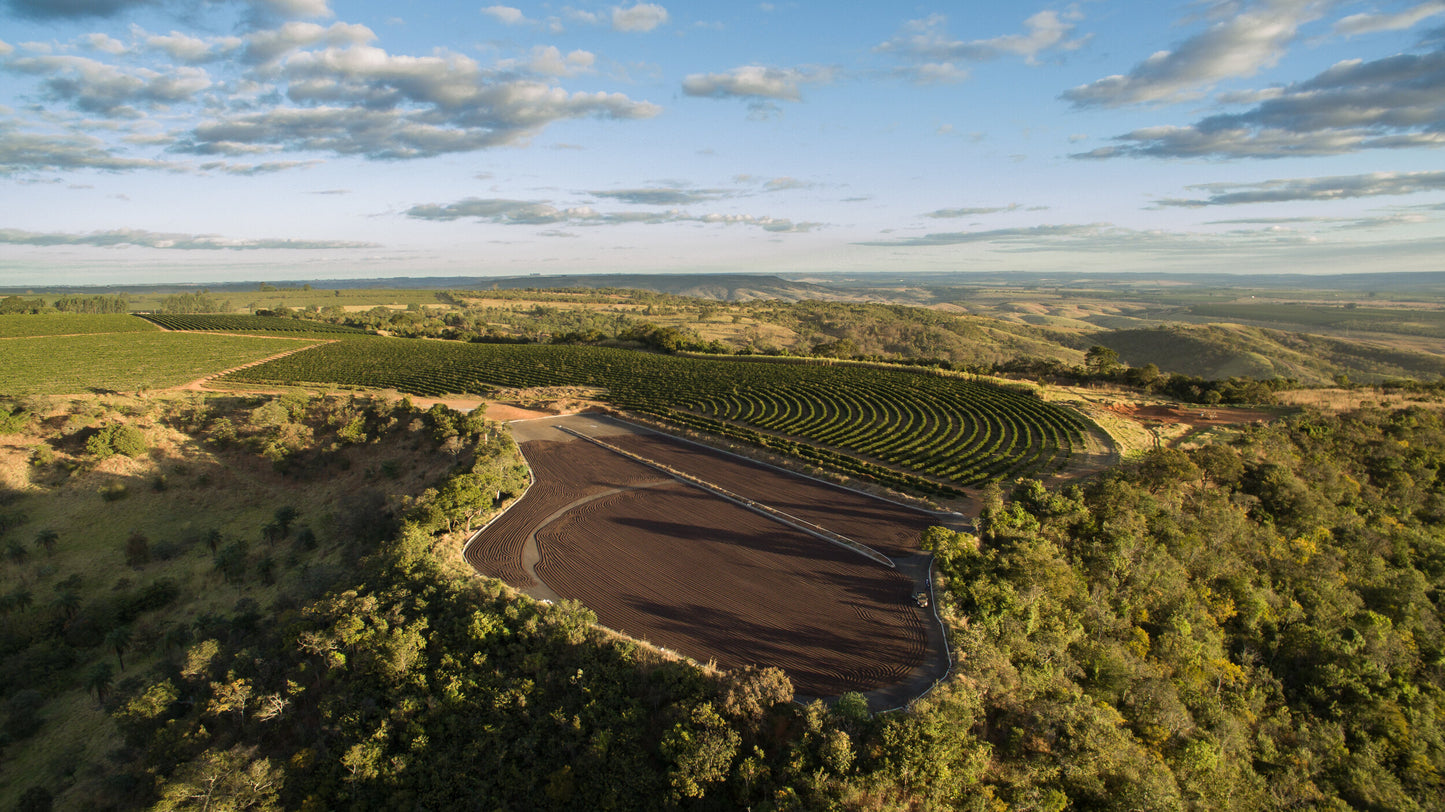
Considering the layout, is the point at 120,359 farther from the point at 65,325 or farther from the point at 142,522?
the point at 142,522

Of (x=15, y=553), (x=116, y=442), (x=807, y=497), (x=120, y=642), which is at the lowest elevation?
(x=120, y=642)

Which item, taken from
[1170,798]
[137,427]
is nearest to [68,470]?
[137,427]

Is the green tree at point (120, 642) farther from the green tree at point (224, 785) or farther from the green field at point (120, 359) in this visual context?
the green field at point (120, 359)

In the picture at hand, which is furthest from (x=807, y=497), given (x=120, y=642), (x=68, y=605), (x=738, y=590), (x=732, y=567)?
(x=68, y=605)

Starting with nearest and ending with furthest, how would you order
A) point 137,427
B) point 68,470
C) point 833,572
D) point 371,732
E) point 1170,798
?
point 1170,798 → point 371,732 → point 833,572 → point 68,470 → point 137,427

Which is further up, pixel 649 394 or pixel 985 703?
pixel 649 394

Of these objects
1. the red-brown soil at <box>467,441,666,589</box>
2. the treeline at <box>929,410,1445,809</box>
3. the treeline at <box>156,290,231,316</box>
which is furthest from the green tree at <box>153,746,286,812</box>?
the treeline at <box>156,290,231,316</box>

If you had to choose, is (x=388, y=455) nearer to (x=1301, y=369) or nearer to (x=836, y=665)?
(x=836, y=665)
